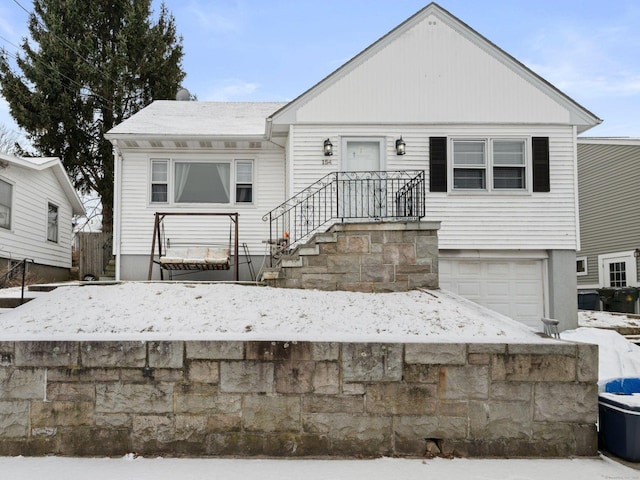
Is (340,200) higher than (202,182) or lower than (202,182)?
lower

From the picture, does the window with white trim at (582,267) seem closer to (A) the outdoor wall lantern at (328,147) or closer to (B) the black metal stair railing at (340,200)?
(B) the black metal stair railing at (340,200)

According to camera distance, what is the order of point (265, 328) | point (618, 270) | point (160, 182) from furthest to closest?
point (618, 270), point (160, 182), point (265, 328)

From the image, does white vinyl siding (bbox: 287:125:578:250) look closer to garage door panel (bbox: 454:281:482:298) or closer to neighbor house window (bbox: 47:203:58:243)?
garage door panel (bbox: 454:281:482:298)

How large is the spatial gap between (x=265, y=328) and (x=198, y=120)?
7.79 metres

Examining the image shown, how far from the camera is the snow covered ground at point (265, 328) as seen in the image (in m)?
4.17

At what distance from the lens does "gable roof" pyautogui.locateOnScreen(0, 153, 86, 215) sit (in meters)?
13.0

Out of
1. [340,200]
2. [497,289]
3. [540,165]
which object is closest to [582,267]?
[540,165]

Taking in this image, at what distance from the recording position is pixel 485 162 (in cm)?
991

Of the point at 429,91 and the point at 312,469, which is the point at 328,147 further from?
the point at 312,469

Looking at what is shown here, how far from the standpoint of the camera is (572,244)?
32.0ft

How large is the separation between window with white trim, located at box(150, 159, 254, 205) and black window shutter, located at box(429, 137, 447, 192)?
4.01 metres

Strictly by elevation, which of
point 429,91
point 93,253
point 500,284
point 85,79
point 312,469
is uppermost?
point 85,79

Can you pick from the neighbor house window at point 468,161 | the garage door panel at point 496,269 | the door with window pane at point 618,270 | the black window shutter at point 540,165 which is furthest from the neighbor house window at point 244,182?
the door with window pane at point 618,270

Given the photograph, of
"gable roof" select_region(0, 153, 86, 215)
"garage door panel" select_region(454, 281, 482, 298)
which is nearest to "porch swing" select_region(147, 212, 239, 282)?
"garage door panel" select_region(454, 281, 482, 298)
